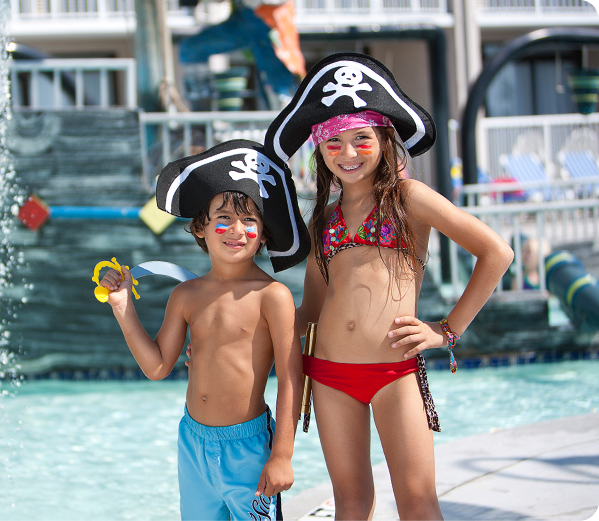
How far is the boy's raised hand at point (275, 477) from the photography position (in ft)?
6.30

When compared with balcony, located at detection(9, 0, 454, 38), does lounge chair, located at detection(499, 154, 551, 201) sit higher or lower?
lower

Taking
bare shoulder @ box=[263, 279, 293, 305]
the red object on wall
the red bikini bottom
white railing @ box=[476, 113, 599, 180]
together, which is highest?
white railing @ box=[476, 113, 599, 180]

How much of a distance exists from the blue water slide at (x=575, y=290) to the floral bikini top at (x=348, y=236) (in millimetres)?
4408

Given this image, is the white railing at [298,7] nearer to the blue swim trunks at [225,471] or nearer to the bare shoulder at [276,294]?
the bare shoulder at [276,294]

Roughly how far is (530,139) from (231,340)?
1401 centimetres

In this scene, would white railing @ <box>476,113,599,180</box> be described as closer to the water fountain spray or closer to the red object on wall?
the red object on wall

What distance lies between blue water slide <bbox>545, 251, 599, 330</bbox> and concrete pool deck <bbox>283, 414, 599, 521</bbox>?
98.7 inches

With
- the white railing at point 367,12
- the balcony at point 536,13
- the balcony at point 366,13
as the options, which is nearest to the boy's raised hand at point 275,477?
the balcony at point 366,13

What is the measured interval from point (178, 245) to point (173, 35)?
31.4 ft

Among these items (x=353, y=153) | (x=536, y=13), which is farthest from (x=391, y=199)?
(x=536, y=13)

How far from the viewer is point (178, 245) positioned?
558cm

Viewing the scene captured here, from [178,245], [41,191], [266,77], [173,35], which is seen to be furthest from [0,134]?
[173,35]

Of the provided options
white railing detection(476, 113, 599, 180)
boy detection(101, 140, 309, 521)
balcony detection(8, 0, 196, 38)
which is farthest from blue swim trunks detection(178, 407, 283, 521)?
balcony detection(8, 0, 196, 38)

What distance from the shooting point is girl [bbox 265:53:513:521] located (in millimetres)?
2061
